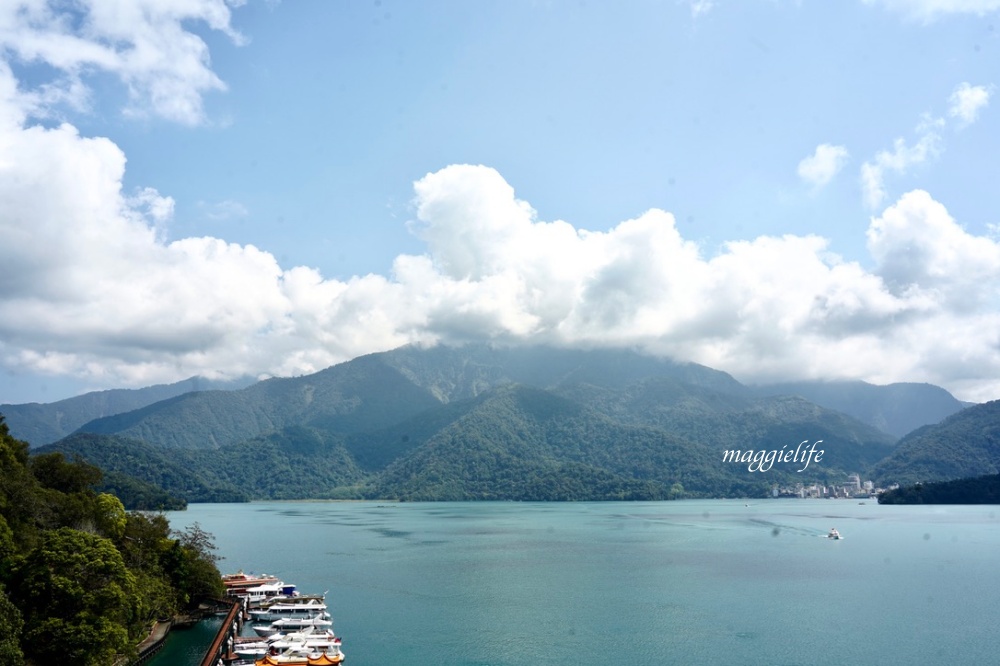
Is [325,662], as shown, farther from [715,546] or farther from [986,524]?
[986,524]

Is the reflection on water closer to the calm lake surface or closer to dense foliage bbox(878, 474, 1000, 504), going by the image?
the calm lake surface

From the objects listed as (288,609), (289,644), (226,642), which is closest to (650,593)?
(288,609)

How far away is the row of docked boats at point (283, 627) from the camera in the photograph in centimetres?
3972

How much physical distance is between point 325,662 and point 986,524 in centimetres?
12919

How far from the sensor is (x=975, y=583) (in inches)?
2469

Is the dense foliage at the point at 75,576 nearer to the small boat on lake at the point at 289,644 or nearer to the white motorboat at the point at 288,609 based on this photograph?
the white motorboat at the point at 288,609

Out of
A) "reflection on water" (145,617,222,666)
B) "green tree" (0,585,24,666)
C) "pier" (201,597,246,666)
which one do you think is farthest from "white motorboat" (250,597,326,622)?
"green tree" (0,585,24,666)

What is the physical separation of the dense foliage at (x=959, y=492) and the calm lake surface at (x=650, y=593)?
80.3 metres

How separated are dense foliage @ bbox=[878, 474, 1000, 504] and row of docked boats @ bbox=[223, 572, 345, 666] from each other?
185914 millimetres

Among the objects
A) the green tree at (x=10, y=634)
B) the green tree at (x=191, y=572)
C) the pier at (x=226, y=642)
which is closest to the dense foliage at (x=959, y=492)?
the pier at (x=226, y=642)

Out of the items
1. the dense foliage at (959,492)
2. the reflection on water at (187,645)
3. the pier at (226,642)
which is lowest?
the reflection on water at (187,645)

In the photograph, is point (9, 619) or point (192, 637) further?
point (192, 637)

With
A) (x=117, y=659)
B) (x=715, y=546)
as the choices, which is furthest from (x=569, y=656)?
(x=715, y=546)

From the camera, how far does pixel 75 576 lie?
32.7 m
